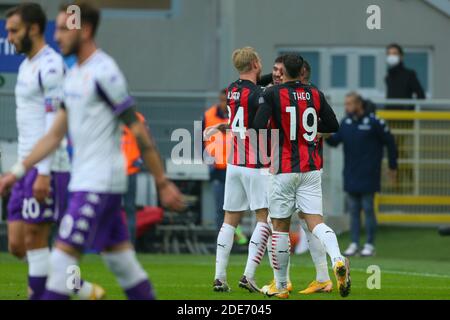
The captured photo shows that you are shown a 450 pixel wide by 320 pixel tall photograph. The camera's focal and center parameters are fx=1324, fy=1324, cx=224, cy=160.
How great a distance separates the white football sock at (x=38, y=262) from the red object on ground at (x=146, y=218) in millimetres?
9956

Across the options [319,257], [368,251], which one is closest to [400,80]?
[368,251]

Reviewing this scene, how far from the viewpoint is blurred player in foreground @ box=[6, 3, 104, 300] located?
10367 millimetres

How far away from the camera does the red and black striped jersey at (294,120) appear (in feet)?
39.0

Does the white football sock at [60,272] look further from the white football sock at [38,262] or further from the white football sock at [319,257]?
the white football sock at [319,257]

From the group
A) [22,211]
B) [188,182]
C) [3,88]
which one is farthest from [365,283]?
[3,88]

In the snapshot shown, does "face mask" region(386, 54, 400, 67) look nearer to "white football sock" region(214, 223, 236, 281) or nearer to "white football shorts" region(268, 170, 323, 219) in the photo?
"white football sock" region(214, 223, 236, 281)

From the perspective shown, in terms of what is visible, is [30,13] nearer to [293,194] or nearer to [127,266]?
[127,266]

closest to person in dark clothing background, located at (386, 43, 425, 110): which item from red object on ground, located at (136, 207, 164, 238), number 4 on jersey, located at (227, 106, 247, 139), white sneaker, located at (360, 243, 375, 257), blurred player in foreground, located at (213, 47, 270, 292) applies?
white sneaker, located at (360, 243, 375, 257)

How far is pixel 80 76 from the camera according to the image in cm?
862

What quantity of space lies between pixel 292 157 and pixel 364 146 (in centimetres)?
821

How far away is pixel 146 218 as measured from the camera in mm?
20516

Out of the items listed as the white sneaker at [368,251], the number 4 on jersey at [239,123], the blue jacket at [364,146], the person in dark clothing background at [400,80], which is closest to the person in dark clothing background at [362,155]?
the blue jacket at [364,146]

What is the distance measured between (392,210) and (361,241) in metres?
0.94

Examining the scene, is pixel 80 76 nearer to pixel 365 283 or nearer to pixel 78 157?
Result: pixel 78 157
